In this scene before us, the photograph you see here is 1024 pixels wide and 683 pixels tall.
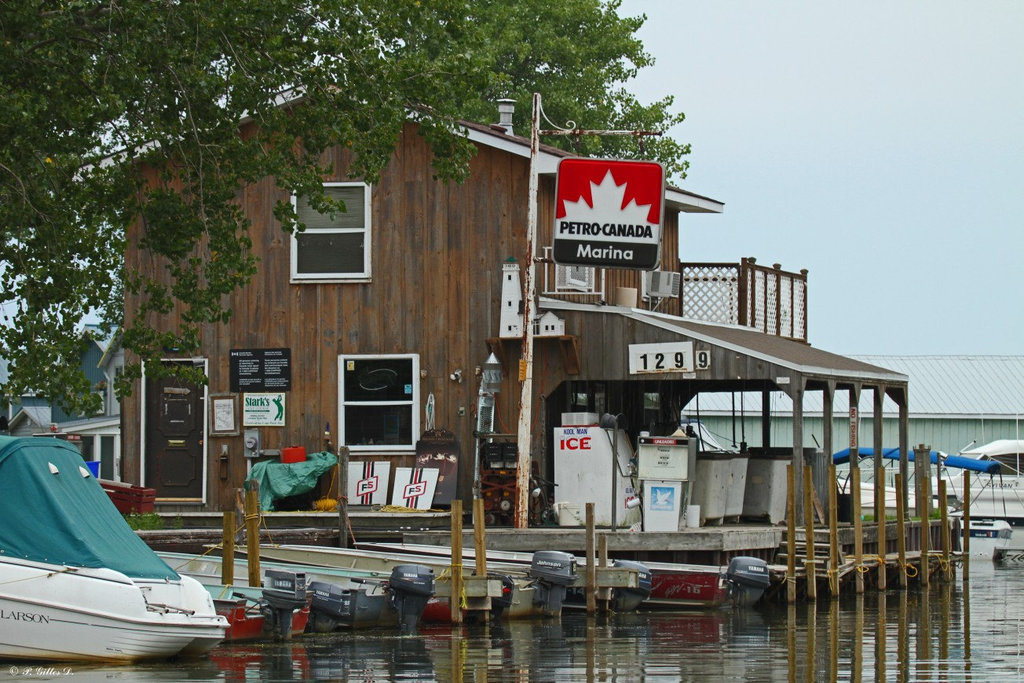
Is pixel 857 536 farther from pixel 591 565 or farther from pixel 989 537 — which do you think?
pixel 989 537

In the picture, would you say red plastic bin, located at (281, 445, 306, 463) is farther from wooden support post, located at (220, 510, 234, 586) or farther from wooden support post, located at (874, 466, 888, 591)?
wooden support post, located at (874, 466, 888, 591)

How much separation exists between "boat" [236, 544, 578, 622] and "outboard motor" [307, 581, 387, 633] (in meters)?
0.87

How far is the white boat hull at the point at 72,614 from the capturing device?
552 inches

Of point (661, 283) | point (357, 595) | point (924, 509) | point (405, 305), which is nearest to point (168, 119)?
point (357, 595)

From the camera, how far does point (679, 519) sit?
2178 centimetres

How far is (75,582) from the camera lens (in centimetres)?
1408

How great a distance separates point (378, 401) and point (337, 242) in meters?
2.53

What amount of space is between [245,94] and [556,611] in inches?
287

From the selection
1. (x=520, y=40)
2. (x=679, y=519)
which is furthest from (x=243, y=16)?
(x=520, y=40)

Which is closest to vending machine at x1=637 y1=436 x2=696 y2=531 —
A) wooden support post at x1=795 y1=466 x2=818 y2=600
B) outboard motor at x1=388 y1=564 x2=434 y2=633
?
wooden support post at x1=795 y1=466 x2=818 y2=600

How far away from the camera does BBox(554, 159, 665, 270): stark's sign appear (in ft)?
73.4

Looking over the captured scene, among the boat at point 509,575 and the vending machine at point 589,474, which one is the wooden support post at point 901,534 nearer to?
the vending machine at point 589,474

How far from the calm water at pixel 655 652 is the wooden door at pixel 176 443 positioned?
7055mm

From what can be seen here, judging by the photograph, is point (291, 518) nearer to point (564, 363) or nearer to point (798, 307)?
point (564, 363)
